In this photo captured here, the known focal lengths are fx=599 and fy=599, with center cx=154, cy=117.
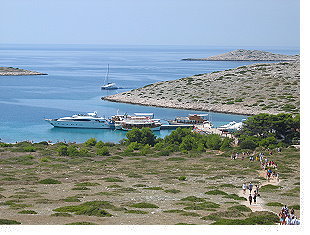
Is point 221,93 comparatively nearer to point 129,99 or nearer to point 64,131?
point 129,99

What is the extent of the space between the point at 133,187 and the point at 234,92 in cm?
7368

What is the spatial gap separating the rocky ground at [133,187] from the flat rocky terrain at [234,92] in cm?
4331

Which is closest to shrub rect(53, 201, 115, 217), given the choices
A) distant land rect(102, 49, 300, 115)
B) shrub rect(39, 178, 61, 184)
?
shrub rect(39, 178, 61, 184)

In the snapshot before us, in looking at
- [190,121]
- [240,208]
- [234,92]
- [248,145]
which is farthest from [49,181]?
[234,92]

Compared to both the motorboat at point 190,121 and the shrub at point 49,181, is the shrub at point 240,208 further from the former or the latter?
the motorboat at point 190,121

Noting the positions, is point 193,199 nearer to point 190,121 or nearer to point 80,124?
point 80,124

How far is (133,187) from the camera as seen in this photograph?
32.4 metres

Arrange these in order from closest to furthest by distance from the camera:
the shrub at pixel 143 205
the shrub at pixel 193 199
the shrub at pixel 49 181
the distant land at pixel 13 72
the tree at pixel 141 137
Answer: the shrub at pixel 143 205, the shrub at pixel 193 199, the shrub at pixel 49 181, the tree at pixel 141 137, the distant land at pixel 13 72

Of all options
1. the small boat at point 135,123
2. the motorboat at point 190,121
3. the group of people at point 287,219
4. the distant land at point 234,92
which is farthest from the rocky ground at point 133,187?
the distant land at point 234,92

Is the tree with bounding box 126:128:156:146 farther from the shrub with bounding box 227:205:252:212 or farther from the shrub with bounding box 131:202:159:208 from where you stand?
the shrub with bounding box 227:205:252:212

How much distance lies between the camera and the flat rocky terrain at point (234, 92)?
3674 inches

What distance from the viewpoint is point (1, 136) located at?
6988cm

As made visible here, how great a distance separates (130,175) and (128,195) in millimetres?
7476
